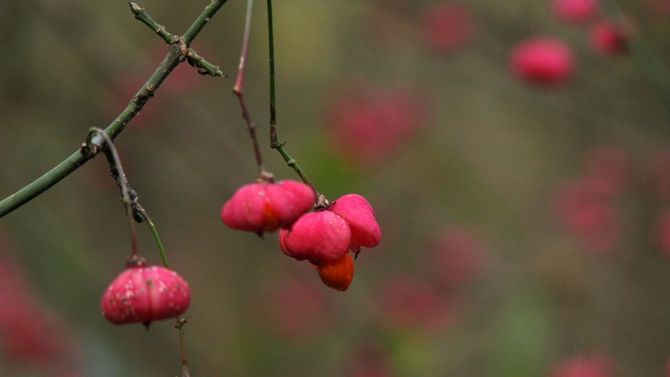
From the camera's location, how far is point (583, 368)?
3.36m

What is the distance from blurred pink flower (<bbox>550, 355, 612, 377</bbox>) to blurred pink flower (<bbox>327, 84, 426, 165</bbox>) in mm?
1310

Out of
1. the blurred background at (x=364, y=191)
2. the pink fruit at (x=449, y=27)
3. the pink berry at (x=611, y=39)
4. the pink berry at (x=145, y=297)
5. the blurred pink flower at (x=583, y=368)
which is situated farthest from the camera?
the pink fruit at (x=449, y=27)

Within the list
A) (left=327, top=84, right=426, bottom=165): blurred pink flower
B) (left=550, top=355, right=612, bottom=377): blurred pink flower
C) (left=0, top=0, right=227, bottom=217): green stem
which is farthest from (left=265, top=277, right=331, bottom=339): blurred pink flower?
(left=0, top=0, right=227, bottom=217): green stem

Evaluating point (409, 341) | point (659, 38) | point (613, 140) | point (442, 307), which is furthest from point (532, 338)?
point (613, 140)

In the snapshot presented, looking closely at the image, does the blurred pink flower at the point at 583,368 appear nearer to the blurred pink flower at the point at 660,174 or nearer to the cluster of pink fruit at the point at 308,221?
the blurred pink flower at the point at 660,174

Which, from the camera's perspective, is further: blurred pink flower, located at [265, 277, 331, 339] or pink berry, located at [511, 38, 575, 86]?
blurred pink flower, located at [265, 277, 331, 339]

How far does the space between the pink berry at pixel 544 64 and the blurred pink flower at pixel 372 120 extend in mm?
1213

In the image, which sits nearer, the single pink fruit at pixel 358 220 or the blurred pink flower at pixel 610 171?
the single pink fruit at pixel 358 220

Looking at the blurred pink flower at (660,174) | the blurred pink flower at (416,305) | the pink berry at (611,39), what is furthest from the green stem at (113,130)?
the blurred pink flower at (660,174)

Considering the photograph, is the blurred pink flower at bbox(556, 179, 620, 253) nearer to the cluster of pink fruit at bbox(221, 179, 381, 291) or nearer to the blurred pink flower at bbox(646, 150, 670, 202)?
the blurred pink flower at bbox(646, 150, 670, 202)

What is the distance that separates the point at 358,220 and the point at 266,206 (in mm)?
194

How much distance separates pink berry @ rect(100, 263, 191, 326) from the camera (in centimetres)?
128

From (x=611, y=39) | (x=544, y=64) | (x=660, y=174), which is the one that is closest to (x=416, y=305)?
(x=660, y=174)

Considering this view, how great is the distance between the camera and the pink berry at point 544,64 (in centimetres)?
318
